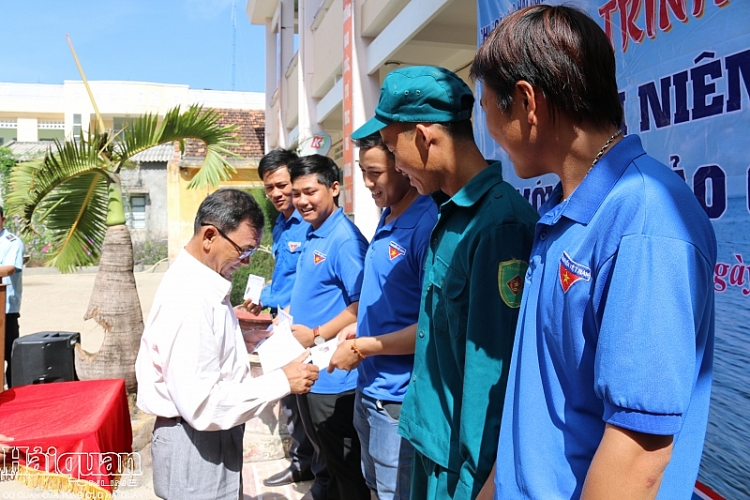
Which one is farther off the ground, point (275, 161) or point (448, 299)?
point (275, 161)

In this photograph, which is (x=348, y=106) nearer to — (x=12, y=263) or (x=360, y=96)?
(x=360, y=96)

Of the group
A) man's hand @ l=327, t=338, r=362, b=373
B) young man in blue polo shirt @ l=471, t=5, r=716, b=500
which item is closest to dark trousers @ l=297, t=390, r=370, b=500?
man's hand @ l=327, t=338, r=362, b=373

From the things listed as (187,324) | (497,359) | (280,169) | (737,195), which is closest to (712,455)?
(737,195)

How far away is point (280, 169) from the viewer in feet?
15.1

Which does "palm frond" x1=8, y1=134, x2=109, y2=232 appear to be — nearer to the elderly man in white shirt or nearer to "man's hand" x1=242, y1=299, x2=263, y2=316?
"man's hand" x1=242, y1=299, x2=263, y2=316

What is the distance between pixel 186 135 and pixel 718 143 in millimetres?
5356

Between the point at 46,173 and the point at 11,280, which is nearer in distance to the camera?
the point at 46,173

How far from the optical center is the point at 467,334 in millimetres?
1288

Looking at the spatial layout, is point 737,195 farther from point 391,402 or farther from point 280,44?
point 280,44

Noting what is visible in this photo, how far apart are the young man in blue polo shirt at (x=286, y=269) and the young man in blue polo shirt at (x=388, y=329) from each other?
5.76 ft

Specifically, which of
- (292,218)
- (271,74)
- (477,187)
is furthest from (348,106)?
(271,74)

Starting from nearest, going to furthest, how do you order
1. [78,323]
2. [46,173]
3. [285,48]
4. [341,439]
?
[341,439] → [46,173] → [78,323] → [285,48]

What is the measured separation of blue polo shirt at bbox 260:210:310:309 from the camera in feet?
14.4

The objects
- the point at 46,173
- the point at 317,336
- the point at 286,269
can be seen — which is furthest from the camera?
the point at 46,173
